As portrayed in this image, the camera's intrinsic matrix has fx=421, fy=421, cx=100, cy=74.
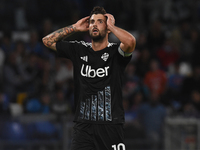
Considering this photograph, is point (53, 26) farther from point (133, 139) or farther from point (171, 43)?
point (133, 139)

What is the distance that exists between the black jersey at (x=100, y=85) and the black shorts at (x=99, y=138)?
7 cm

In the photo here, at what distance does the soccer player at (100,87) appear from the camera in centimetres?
484

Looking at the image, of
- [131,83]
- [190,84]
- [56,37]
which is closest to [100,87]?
[56,37]

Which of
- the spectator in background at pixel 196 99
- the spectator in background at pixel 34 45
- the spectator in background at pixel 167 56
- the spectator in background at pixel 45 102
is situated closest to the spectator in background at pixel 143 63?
the spectator in background at pixel 167 56

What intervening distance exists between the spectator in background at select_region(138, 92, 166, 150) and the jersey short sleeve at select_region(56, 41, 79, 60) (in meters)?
4.49

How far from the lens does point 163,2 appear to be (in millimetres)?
14750

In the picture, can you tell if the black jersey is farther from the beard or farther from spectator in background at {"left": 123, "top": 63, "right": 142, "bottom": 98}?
spectator in background at {"left": 123, "top": 63, "right": 142, "bottom": 98}

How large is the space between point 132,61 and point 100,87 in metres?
7.52

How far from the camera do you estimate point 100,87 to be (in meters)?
4.95

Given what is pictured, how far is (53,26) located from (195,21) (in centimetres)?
482

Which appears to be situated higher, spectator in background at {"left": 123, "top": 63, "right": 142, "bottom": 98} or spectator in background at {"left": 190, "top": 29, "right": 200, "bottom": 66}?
spectator in background at {"left": 190, "top": 29, "right": 200, "bottom": 66}

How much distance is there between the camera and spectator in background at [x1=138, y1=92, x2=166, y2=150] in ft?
30.9

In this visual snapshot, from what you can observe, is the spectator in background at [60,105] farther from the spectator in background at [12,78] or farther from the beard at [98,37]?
the beard at [98,37]

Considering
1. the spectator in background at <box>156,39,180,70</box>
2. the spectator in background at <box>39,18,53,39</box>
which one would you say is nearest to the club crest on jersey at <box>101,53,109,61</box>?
the spectator in background at <box>39,18,53,39</box>
